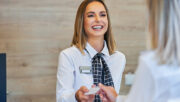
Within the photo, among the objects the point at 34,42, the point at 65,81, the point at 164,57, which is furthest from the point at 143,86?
the point at 34,42

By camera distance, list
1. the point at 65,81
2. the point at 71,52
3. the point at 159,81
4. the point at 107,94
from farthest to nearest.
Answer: the point at 71,52 < the point at 65,81 < the point at 107,94 < the point at 159,81

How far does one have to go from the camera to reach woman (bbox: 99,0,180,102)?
32.6 inches

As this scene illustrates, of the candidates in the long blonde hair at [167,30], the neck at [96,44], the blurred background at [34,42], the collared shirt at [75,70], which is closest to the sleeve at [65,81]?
the collared shirt at [75,70]

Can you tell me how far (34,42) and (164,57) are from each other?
4.88 feet

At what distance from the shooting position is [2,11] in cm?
213

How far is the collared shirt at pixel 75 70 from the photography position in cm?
160

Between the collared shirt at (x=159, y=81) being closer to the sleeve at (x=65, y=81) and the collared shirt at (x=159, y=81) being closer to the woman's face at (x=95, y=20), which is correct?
the sleeve at (x=65, y=81)

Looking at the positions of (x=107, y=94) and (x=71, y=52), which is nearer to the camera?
(x=107, y=94)

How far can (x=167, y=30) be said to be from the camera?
834mm

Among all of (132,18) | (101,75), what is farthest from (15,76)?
(132,18)

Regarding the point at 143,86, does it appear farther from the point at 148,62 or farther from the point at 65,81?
the point at 65,81

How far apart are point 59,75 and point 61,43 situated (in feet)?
1.89

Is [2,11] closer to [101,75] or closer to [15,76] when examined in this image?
[15,76]

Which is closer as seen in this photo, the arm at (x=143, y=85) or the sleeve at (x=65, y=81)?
the arm at (x=143, y=85)
